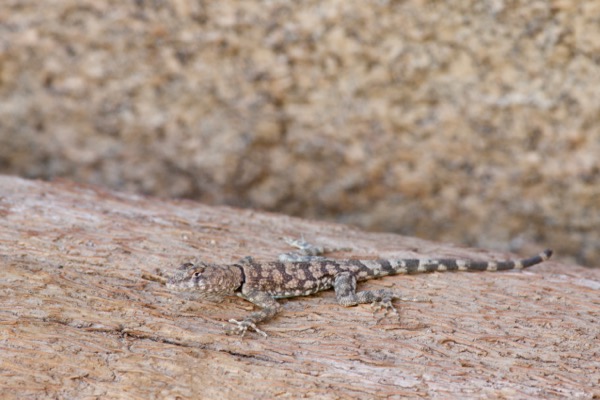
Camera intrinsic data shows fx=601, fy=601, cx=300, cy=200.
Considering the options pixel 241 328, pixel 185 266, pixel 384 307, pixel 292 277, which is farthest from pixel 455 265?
pixel 185 266

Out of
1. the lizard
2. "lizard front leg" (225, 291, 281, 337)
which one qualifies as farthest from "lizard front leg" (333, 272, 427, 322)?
"lizard front leg" (225, 291, 281, 337)

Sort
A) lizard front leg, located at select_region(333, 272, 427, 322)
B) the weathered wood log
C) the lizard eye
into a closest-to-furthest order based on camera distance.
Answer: the weathered wood log, the lizard eye, lizard front leg, located at select_region(333, 272, 427, 322)

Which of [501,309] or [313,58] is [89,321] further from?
[313,58]

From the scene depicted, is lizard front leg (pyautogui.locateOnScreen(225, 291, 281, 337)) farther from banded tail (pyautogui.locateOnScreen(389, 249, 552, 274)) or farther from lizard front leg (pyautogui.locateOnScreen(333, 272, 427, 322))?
banded tail (pyautogui.locateOnScreen(389, 249, 552, 274))

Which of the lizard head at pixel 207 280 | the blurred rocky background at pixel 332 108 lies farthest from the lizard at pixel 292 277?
the blurred rocky background at pixel 332 108

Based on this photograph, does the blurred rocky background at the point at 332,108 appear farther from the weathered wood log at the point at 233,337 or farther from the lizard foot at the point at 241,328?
the lizard foot at the point at 241,328

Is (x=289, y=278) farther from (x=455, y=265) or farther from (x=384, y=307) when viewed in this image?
(x=455, y=265)
